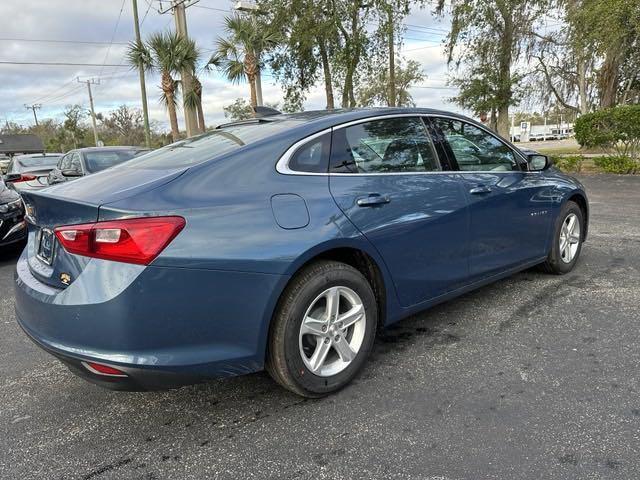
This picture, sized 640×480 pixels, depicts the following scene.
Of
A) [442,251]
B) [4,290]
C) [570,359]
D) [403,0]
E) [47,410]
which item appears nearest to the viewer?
[47,410]

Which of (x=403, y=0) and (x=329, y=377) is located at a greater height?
(x=403, y=0)

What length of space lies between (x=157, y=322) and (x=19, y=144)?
70.9 meters

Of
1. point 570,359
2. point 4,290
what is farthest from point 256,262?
point 4,290

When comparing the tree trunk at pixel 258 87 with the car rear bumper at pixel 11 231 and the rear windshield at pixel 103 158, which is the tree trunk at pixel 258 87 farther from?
the car rear bumper at pixel 11 231

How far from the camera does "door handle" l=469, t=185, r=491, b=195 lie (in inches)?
130

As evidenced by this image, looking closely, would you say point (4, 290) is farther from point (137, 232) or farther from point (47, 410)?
point (137, 232)

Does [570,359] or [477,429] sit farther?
[570,359]

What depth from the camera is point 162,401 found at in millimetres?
2670

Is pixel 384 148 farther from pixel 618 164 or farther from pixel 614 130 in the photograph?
pixel 618 164

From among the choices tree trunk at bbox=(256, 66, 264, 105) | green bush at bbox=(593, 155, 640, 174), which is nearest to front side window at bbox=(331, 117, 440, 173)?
green bush at bbox=(593, 155, 640, 174)

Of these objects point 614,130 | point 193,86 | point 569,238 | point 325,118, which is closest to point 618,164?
point 614,130

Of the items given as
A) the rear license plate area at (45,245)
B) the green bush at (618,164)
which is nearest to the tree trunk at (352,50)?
the green bush at (618,164)

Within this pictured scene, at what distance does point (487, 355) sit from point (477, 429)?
83 cm

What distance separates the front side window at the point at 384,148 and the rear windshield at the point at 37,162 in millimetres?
11209
